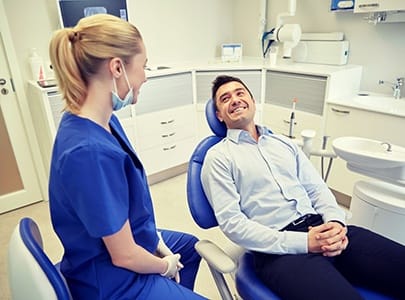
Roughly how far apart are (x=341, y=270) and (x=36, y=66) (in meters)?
2.33

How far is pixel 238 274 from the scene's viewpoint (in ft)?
3.91

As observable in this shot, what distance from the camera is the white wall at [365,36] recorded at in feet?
7.48

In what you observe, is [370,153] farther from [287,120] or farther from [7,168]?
[7,168]

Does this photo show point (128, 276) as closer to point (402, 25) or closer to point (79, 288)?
point (79, 288)

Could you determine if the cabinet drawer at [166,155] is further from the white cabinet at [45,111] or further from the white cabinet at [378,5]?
the white cabinet at [378,5]

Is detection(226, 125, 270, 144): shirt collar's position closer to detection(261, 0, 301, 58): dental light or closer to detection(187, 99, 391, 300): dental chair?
detection(187, 99, 391, 300): dental chair

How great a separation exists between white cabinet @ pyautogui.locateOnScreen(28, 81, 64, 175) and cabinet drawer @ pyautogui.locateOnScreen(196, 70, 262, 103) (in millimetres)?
1178

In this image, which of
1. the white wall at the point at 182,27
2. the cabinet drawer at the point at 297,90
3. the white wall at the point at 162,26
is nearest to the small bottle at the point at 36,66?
the white wall at the point at 162,26

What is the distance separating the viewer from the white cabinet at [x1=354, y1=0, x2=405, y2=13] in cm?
197

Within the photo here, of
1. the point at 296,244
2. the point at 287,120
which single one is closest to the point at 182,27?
the point at 287,120

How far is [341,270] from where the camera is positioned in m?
1.18

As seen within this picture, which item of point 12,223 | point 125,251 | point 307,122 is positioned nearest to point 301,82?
point 307,122

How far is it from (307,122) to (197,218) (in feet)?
4.99

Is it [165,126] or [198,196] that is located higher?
[198,196]
